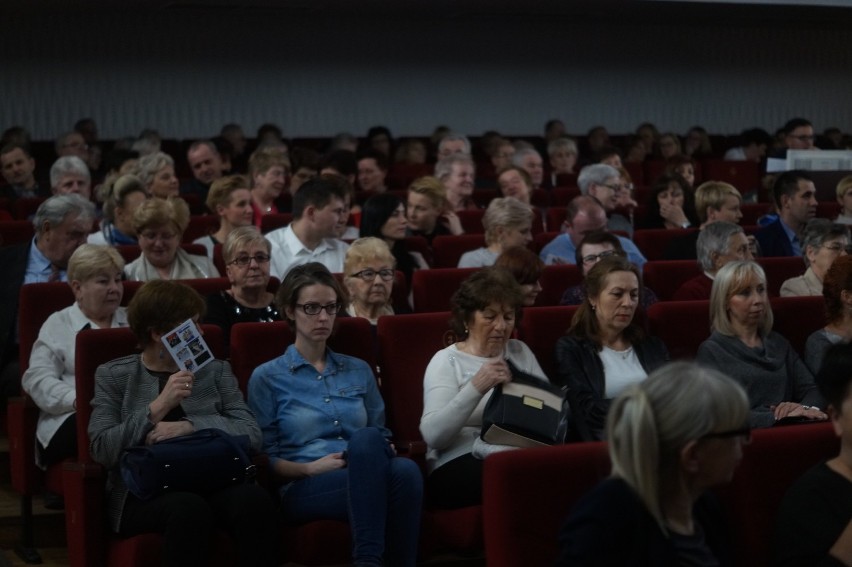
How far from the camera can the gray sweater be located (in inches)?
155

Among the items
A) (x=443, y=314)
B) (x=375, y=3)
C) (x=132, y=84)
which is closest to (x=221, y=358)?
(x=443, y=314)

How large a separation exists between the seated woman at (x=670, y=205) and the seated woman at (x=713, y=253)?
1.86 metres

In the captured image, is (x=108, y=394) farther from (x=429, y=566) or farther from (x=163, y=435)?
(x=429, y=566)

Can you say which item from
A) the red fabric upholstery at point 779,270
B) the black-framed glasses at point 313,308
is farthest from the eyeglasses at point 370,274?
the red fabric upholstery at point 779,270

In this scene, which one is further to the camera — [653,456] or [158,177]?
[158,177]

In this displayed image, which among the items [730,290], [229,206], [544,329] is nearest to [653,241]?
[229,206]

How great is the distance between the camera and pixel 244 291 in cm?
421

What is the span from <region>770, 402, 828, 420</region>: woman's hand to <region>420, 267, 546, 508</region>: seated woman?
0.72 m

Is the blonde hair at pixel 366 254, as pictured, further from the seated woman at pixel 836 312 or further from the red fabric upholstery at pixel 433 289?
the seated woman at pixel 836 312

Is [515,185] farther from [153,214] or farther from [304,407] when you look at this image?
[304,407]

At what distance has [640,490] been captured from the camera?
6.47 feet

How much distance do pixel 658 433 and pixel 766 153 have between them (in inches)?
410

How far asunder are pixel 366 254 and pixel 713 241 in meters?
1.36

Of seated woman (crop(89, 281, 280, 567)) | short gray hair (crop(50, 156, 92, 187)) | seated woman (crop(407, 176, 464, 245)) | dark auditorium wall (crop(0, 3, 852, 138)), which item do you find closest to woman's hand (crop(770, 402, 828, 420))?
seated woman (crop(89, 281, 280, 567))
